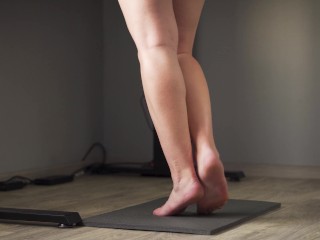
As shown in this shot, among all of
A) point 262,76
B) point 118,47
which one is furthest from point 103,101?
point 262,76

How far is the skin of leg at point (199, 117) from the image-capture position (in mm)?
1792

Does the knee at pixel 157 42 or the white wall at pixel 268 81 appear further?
the white wall at pixel 268 81

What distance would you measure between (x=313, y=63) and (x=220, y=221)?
1413 millimetres

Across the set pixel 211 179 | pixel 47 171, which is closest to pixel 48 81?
pixel 47 171

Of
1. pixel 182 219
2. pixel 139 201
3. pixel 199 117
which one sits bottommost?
pixel 139 201

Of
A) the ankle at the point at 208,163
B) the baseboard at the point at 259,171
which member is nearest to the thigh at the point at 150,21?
Answer: the ankle at the point at 208,163

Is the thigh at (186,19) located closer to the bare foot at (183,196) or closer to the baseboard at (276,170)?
the bare foot at (183,196)

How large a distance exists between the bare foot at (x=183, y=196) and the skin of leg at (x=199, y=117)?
0.03 metres

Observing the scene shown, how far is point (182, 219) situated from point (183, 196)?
0.07m

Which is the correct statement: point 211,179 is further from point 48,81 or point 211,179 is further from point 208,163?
point 48,81

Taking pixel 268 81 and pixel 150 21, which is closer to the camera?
pixel 150 21

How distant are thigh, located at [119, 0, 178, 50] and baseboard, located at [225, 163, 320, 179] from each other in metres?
1.44

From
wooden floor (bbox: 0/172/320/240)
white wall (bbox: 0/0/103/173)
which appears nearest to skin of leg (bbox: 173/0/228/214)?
wooden floor (bbox: 0/172/320/240)

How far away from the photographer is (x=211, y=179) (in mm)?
1791
